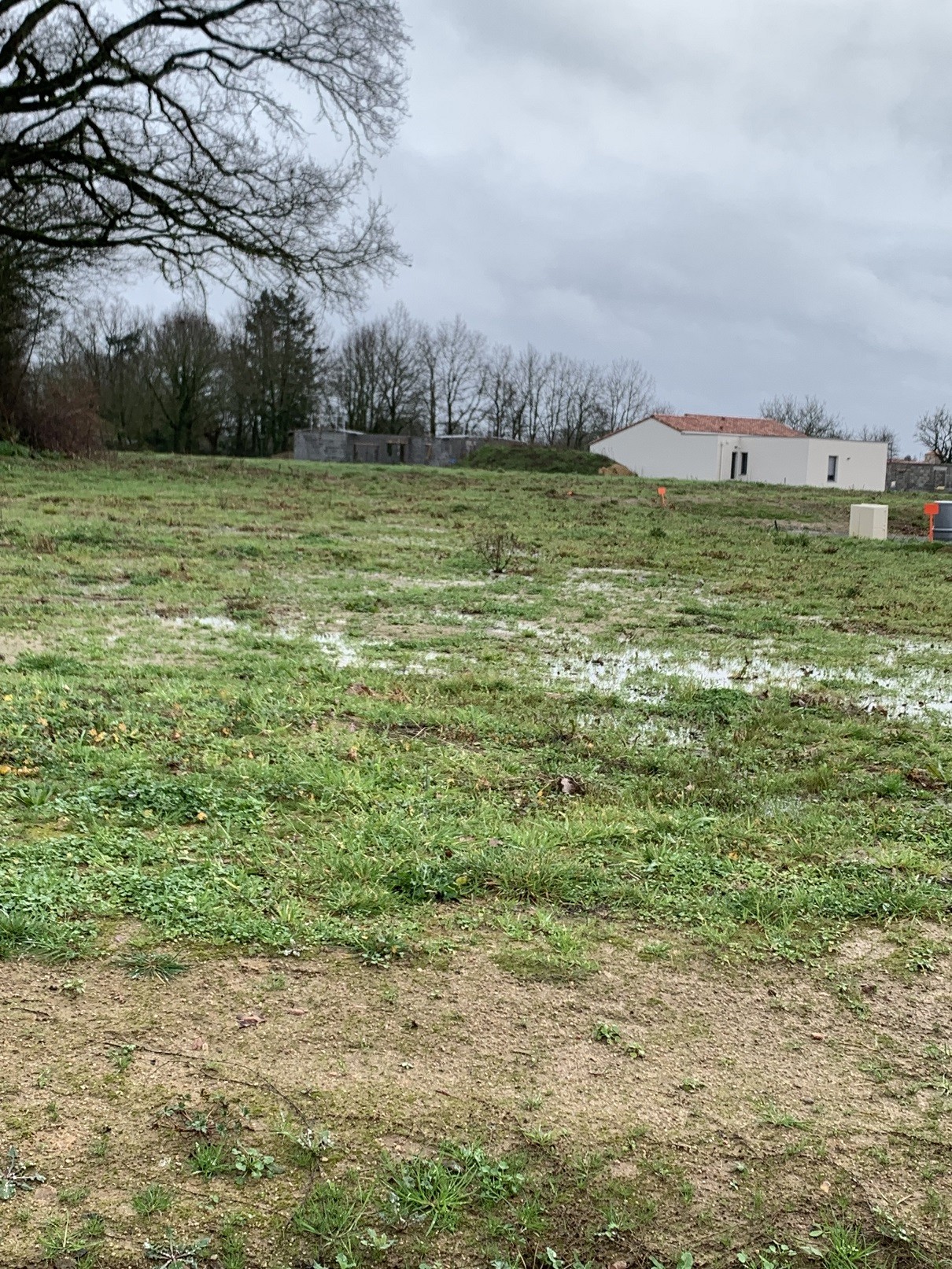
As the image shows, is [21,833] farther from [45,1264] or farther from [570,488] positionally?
[570,488]

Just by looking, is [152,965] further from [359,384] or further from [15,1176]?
[359,384]

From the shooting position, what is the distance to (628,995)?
3.38 m

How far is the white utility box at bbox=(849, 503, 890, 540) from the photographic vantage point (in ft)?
65.7

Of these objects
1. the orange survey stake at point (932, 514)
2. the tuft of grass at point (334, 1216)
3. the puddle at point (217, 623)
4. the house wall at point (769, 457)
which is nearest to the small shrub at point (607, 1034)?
the tuft of grass at point (334, 1216)

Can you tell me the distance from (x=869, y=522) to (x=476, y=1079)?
62.6 ft

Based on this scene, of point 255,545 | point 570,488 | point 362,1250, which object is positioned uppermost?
point 570,488

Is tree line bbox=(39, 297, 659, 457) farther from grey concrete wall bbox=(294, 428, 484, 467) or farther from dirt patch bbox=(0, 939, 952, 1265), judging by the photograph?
dirt patch bbox=(0, 939, 952, 1265)

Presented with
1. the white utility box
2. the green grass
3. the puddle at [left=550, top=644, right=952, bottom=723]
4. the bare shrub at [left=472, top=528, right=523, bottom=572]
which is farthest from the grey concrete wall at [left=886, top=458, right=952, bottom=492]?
the puddle at [left=550, top=644, right=952, bottom=723]

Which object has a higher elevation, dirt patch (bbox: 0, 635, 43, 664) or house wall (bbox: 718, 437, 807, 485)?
house wall (bbox: 718, 437, 807, 485)

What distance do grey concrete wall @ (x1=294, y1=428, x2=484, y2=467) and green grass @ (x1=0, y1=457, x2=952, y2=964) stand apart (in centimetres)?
4204

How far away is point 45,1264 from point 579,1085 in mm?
1384

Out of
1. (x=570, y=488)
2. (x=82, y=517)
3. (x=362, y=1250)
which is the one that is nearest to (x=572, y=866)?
(x=362, y=1250)

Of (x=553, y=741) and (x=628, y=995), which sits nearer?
(x=628, y=995)

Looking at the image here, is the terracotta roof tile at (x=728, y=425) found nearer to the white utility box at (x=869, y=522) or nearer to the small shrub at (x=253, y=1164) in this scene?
the white utility box at (x=869, y=522)
